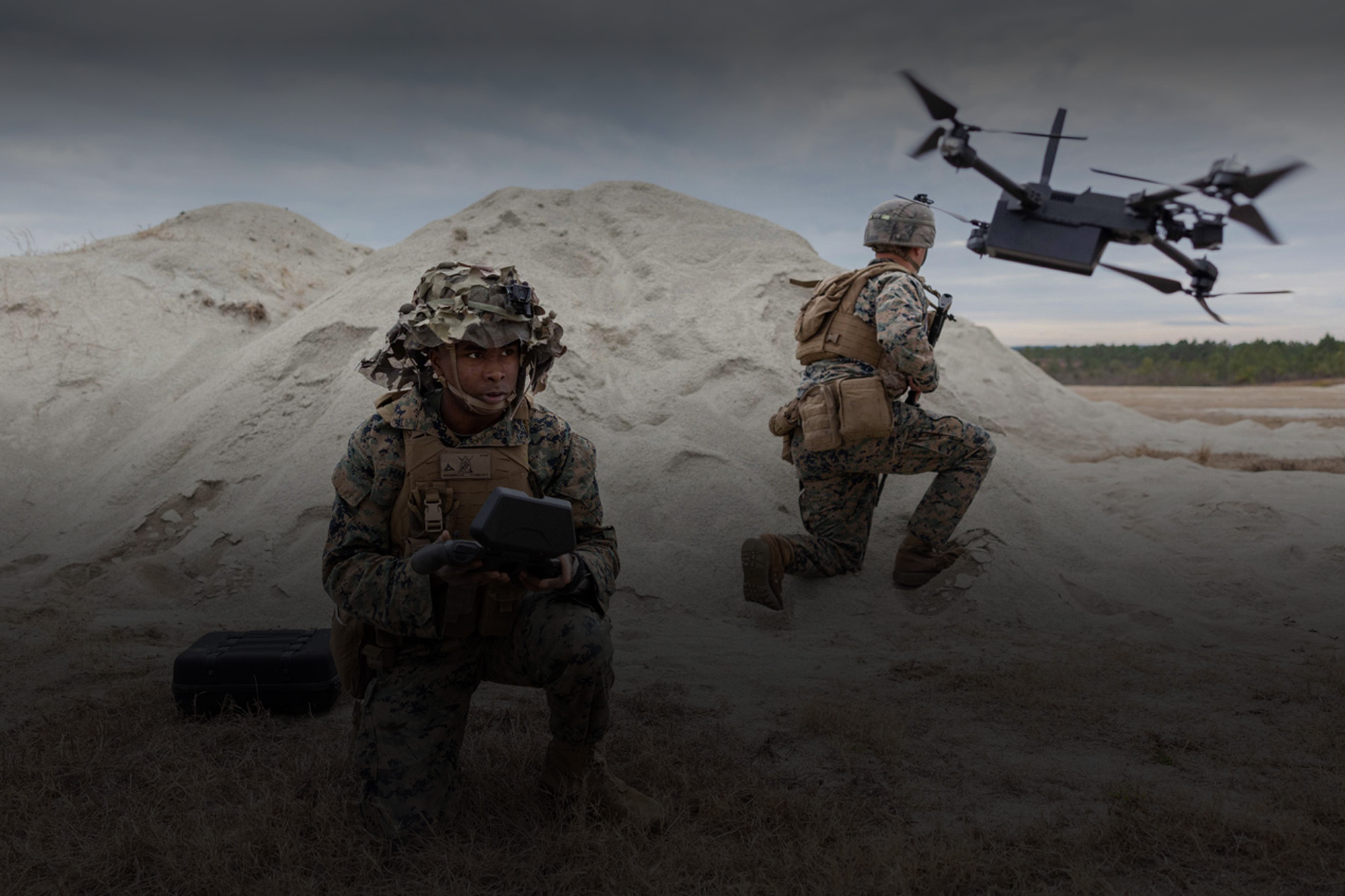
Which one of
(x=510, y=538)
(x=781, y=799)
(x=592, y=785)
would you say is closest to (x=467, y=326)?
(x=510, y=538)

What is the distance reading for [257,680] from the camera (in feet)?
10.7

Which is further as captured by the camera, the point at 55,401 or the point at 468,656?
the point at 55,401

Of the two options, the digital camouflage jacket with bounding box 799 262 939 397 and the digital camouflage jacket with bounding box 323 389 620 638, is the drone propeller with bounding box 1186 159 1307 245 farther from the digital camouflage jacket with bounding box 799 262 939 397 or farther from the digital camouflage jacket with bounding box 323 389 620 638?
the digital camouflage jacket with bounding box 323 389 620 638

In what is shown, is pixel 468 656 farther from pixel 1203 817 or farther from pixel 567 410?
pixel 567 410

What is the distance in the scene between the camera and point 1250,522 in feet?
20.4

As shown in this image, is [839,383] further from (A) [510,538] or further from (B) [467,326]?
(A) [510,538]

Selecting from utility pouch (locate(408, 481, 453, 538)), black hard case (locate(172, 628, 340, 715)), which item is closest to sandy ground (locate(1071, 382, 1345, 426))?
black hard case (locate(172, 628, 340, 715))

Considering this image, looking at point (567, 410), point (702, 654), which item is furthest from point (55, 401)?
point (702, 654)

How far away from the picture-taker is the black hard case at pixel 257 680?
324cm

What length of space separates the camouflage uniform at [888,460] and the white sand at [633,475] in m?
0.27

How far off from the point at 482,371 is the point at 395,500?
0.45m

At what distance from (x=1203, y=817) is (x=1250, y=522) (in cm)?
460

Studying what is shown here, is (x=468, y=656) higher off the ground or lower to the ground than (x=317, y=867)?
higher

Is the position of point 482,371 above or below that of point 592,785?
above
